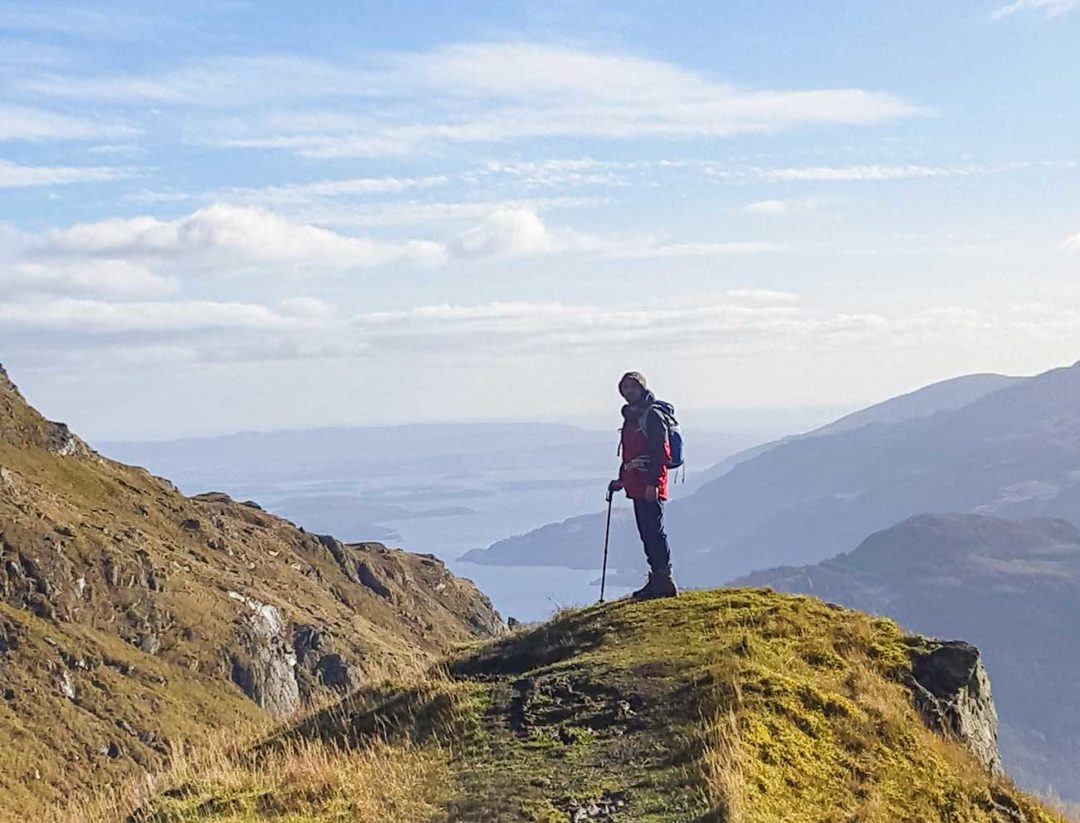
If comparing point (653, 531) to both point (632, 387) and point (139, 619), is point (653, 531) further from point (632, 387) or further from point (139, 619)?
point (139, 619)

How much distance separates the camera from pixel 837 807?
9.27m

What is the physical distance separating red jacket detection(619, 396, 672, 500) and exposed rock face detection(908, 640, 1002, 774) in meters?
3.79

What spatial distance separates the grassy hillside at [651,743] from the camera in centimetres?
918

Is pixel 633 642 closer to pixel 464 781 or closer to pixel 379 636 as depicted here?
pixel 464 781

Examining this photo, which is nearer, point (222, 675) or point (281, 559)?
point (222, 675)

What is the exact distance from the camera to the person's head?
48.6ft

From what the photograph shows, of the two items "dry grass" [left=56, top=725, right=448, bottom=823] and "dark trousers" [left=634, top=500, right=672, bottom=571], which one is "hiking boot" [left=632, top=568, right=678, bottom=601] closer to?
"dark trousers" [left=634, top=500, right=672, bottom=571]

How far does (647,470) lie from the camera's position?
A: 48.9ft

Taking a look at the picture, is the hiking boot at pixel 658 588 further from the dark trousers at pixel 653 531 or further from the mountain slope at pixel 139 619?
the mountain slope at pixel 139 619

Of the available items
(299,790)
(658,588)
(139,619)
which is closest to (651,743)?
(299,790)

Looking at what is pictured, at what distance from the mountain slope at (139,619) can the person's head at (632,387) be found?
111 feet

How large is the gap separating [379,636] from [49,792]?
3154cm

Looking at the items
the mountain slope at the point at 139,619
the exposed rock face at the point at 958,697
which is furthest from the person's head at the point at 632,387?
the mountain slope at the point at 139,619

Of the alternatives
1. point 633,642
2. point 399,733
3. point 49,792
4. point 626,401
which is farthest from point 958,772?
point 49,792
